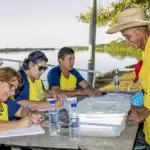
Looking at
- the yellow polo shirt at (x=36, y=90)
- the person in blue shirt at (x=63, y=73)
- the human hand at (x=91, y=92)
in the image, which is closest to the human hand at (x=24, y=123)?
the yellow polo shirt at (x=36, y=90)

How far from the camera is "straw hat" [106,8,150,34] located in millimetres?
2650

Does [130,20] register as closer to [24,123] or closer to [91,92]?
[24,123]

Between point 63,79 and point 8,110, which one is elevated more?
point 63,79

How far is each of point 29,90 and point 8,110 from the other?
77 centimetres

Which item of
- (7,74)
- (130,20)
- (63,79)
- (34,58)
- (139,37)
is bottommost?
(63,79)

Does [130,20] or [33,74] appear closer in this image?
[130,20]

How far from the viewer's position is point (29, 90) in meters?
3.74

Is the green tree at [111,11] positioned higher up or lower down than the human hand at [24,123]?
higher up

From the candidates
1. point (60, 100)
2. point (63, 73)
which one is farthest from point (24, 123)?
point (63, 73)

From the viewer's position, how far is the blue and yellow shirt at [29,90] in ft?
11.8

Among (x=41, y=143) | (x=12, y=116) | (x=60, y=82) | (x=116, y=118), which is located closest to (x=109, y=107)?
(x=116, y=118)

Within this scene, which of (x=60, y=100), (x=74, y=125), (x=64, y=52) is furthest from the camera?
(x=64, y=52)

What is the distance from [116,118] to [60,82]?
2.34 metres

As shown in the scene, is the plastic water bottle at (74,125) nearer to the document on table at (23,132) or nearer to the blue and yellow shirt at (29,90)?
the document on table at (23,132)
